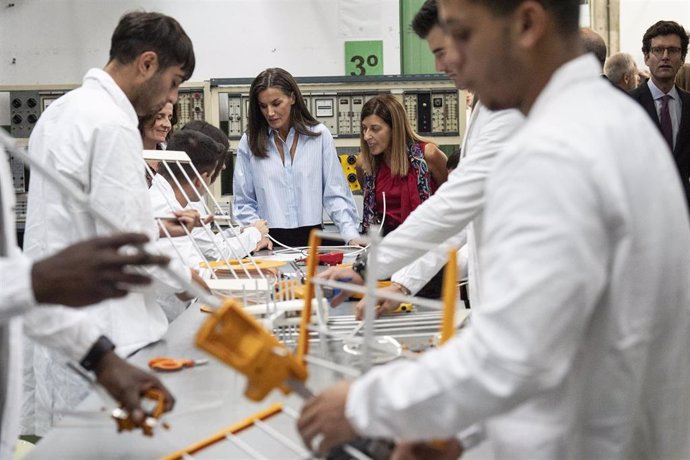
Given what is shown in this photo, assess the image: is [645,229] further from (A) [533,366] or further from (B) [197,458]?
(B) [197,458]

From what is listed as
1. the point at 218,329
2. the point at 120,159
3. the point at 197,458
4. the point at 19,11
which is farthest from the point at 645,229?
the point at 19,11

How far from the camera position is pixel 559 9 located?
907 mm

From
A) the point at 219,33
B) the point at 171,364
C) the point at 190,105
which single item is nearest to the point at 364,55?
the point at 219,33

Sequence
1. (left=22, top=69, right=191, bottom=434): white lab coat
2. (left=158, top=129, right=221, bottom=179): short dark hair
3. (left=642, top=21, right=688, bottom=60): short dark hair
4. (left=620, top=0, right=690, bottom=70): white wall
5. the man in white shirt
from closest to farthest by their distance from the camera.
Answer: (left=22, top=69, right=191, bottom=434): white lab coat, the man in white shirt, (left=158, top=129, right=221, bottom=179): short dark hair, (left=642, top=21, right=688, bottom=60): short dark hair, (left=620, top=0, right=690, bottom=70): white wall

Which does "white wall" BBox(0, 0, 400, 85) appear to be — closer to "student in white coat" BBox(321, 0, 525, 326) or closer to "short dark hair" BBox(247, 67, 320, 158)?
"short dark hair" BBox(247, 67, 320, 158)

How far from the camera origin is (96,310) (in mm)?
1834

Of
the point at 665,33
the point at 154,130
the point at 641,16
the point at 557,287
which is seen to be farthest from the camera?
the point at 641,16

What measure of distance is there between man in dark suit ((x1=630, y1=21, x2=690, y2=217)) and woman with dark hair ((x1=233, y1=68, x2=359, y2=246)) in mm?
1555

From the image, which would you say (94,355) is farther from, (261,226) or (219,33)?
(219,33)

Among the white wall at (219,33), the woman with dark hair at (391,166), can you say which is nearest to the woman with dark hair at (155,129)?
the woman with dark hair at (391,166)

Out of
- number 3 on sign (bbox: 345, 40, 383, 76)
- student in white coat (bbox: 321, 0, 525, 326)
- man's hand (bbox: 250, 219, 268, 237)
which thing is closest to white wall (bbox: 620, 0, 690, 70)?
number 3 on sign (bbox: 345, 40, 383, 76)

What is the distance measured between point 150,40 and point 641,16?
576 centimetres

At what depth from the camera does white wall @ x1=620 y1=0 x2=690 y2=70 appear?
672cm

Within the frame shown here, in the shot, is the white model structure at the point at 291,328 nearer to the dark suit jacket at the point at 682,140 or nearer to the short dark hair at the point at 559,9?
the short dark hair at the point at 559,9
